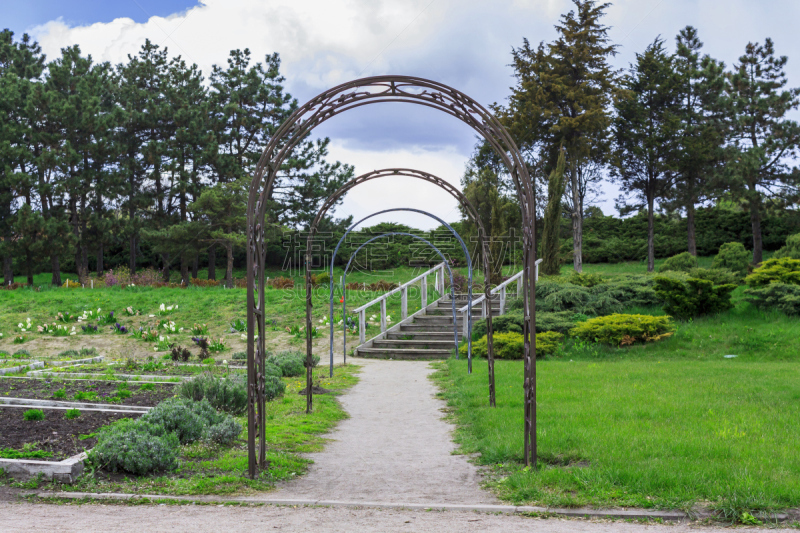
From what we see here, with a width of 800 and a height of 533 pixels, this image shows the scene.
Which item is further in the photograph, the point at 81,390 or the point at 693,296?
the point at 693,296

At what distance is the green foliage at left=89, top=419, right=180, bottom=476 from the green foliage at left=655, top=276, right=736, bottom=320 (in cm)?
1059

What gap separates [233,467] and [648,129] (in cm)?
2634

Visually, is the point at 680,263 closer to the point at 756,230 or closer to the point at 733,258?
the point at 733,258

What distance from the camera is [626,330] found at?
11.0 meters

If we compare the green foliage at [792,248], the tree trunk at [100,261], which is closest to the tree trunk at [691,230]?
the green foliage at [792,248]

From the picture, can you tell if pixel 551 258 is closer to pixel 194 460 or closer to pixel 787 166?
pixel 787 166

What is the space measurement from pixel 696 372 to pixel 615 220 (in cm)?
2078

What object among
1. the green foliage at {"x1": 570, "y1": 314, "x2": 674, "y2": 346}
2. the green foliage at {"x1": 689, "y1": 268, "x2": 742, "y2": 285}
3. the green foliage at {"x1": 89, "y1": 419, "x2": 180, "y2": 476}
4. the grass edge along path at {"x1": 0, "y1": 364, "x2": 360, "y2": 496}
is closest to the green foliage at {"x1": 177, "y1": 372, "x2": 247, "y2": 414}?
the grass edge along path at {"x1": 0, "y1": 364, "x2": 360, "y2": 496}

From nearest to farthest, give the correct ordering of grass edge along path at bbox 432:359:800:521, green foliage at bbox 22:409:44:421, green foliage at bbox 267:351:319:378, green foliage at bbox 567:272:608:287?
grass edge along path at bbox 432:359:800:521
green foliage at bbox 22:409:44:421
green foliage at bbox 267:351:319:378
green foliage at bbox 567:272:608:287

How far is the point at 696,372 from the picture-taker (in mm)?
8305

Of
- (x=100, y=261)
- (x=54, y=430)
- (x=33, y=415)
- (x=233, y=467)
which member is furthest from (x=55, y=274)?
(x=233, y=467)

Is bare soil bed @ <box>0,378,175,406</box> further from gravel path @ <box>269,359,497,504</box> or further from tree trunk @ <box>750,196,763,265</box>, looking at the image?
tree trunk @ <box>750,196,763,265</box>

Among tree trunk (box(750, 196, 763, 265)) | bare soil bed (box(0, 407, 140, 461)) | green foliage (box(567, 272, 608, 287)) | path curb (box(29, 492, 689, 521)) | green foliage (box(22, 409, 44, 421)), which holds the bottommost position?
path curb (box(29, 492, 689, 521))

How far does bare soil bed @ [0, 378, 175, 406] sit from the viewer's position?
690 cm
